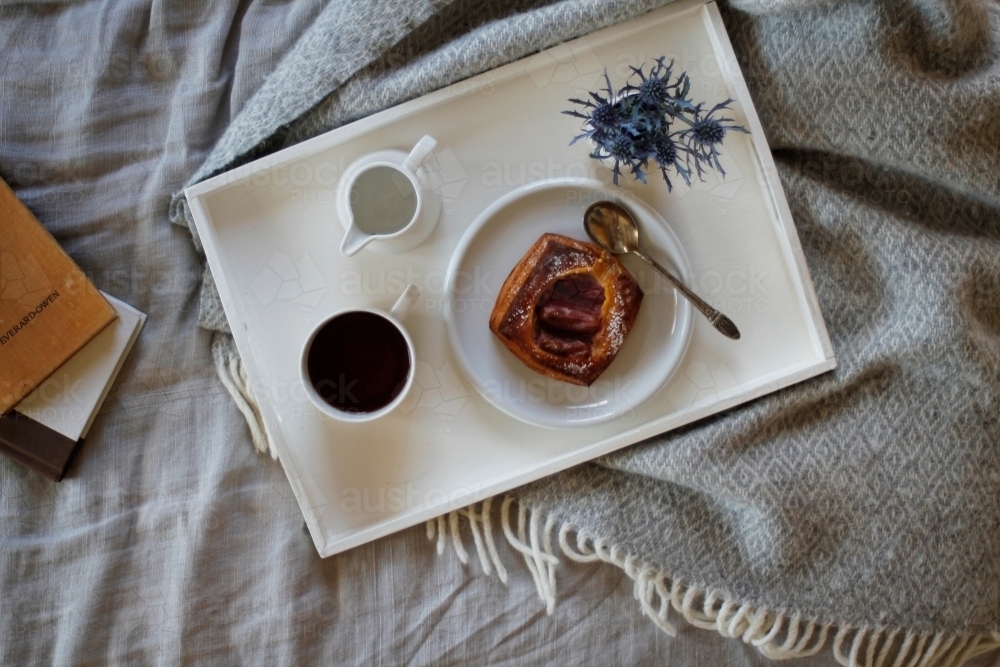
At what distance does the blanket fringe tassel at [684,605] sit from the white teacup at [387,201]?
0.40m

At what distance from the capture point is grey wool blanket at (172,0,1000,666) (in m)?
1.05

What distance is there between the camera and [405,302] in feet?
3.27

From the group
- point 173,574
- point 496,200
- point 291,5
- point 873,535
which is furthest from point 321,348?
point 873,535

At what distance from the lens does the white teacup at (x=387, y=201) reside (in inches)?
39.3

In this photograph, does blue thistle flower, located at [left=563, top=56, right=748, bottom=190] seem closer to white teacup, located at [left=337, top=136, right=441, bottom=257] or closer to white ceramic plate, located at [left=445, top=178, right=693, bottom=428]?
white ceramic plate, located at [left=445, top=178, right=693, bottom=428]

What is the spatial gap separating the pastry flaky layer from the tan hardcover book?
563 mm

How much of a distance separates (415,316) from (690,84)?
48cm

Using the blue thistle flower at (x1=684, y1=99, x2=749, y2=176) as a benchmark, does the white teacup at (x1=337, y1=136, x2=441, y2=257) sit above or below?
above

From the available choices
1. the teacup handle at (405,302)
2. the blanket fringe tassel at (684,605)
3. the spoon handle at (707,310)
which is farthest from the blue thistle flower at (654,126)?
the blanket fringe tassel at (684,605)

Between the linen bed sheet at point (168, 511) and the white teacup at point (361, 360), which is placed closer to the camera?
the white teacup at point (361, 360)

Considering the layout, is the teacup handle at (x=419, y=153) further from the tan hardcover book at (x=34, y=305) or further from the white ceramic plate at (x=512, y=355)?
the tan hardcover book at (x=34, y=305)

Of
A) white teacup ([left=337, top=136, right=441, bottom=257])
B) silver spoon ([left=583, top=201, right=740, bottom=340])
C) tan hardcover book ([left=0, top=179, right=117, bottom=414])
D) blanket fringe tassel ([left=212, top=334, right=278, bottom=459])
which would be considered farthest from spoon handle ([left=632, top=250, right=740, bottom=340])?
tan hardcover book ([left=0, top=179, right=117, bottom=414])

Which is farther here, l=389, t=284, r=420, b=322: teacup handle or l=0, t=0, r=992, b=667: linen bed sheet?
l=0, t=0, r=992, b=667: linen bed sheet

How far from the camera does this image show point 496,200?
1.05 m
